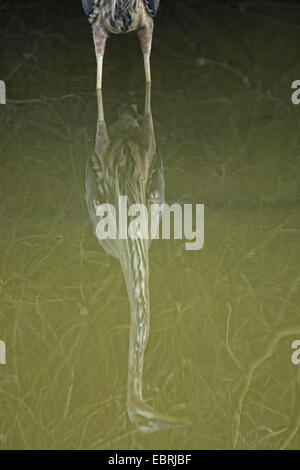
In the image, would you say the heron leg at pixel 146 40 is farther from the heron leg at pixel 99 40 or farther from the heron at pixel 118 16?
the heron leg at pixel 99 40

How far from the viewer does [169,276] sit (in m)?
1.14

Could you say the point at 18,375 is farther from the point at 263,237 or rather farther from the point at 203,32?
the point at 203,32

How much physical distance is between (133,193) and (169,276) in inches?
11.6

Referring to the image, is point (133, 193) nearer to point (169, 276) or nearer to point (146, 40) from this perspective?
point (169, 276)

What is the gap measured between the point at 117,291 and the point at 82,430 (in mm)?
305

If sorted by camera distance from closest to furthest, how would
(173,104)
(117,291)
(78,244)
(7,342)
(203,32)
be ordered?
(7,342) → (117,291) → (78,244) → (173,104) → (203,32)

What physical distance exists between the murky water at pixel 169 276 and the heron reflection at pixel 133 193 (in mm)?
14

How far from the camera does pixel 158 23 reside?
2742 millimetres

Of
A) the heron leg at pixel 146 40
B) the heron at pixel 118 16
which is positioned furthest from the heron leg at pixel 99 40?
the heron leg at pixel 146 40

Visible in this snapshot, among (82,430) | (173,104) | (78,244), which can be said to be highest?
(173,104)

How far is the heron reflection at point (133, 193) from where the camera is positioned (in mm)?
880

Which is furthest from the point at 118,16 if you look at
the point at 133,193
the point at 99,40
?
the point at 133,193

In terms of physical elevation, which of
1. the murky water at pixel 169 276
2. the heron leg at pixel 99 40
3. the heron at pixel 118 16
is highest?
the heron at pixel 118 16

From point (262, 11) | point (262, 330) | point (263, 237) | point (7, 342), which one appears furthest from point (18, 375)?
point (262, 11)
